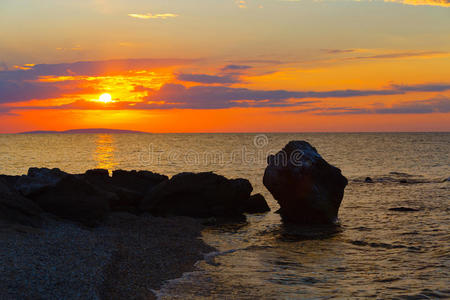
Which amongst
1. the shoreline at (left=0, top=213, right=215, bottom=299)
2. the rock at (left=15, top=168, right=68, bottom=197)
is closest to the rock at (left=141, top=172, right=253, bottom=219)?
the shoreline at (left=0, top=213, right=215, bottom=299)

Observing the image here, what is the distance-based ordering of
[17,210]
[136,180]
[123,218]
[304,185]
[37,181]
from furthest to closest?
[136,180] < [304,185] < [123,218] < [37,181] < [17,210]

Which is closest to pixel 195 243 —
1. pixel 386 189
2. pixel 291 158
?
pixel 291 158

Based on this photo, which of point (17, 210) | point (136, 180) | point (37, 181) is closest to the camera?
point (17, 210)

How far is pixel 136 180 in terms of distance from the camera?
34.1 meters

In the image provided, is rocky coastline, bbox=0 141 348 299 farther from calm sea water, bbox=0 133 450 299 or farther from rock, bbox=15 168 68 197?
calm sea water, bbox=0 133 450 299

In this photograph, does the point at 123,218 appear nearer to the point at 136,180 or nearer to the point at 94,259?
the point at 136,180

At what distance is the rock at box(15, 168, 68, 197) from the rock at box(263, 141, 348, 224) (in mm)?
13372

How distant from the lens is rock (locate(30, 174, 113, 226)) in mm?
23203

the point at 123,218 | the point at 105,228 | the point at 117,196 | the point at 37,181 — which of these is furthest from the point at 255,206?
the point at 37,181

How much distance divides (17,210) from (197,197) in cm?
1294

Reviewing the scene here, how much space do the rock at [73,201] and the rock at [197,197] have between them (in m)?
5.78

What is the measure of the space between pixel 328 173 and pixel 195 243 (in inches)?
455

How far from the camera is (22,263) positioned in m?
14.1

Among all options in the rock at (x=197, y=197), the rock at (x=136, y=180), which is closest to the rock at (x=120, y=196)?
the rock at (x=197, y=197)
